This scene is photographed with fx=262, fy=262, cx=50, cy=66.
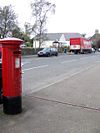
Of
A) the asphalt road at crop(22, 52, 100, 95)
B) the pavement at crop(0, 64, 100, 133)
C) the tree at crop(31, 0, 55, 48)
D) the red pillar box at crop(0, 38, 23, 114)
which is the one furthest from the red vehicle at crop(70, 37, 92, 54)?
the red pillar box at crop(0, 38, 23, 114)

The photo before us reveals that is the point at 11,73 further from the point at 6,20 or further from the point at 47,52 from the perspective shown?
the point at 6,20

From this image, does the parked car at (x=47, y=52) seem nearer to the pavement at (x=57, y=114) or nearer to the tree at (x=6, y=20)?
the tree at (x=6, y=20)

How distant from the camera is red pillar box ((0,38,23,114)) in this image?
552 cm

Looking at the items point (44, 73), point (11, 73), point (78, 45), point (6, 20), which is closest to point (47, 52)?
point (6, 20)

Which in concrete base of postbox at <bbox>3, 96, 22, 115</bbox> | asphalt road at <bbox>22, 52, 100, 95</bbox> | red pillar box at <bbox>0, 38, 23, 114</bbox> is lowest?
asphalt road at <bbox>22, 52, 100, 95</bbox>

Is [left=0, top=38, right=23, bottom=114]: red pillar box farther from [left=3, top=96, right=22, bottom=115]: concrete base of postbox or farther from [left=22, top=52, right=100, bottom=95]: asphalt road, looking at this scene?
[left=22, top=52, right=100, bottom=95]: asphalt road

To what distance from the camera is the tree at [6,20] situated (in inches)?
1550

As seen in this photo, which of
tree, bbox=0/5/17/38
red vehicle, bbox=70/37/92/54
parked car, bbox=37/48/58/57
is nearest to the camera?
tree, bbox=0/5/17/38

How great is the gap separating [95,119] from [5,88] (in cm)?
199

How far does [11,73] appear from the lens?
555cm

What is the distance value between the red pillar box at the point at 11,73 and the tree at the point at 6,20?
115 feet

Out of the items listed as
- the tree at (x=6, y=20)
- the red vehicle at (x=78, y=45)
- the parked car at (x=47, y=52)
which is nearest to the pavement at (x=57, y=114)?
the parked car at (x=47, y=52)

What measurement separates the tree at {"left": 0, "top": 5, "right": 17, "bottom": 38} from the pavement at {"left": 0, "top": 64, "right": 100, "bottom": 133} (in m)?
33.1

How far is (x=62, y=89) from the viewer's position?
8.48 meters
